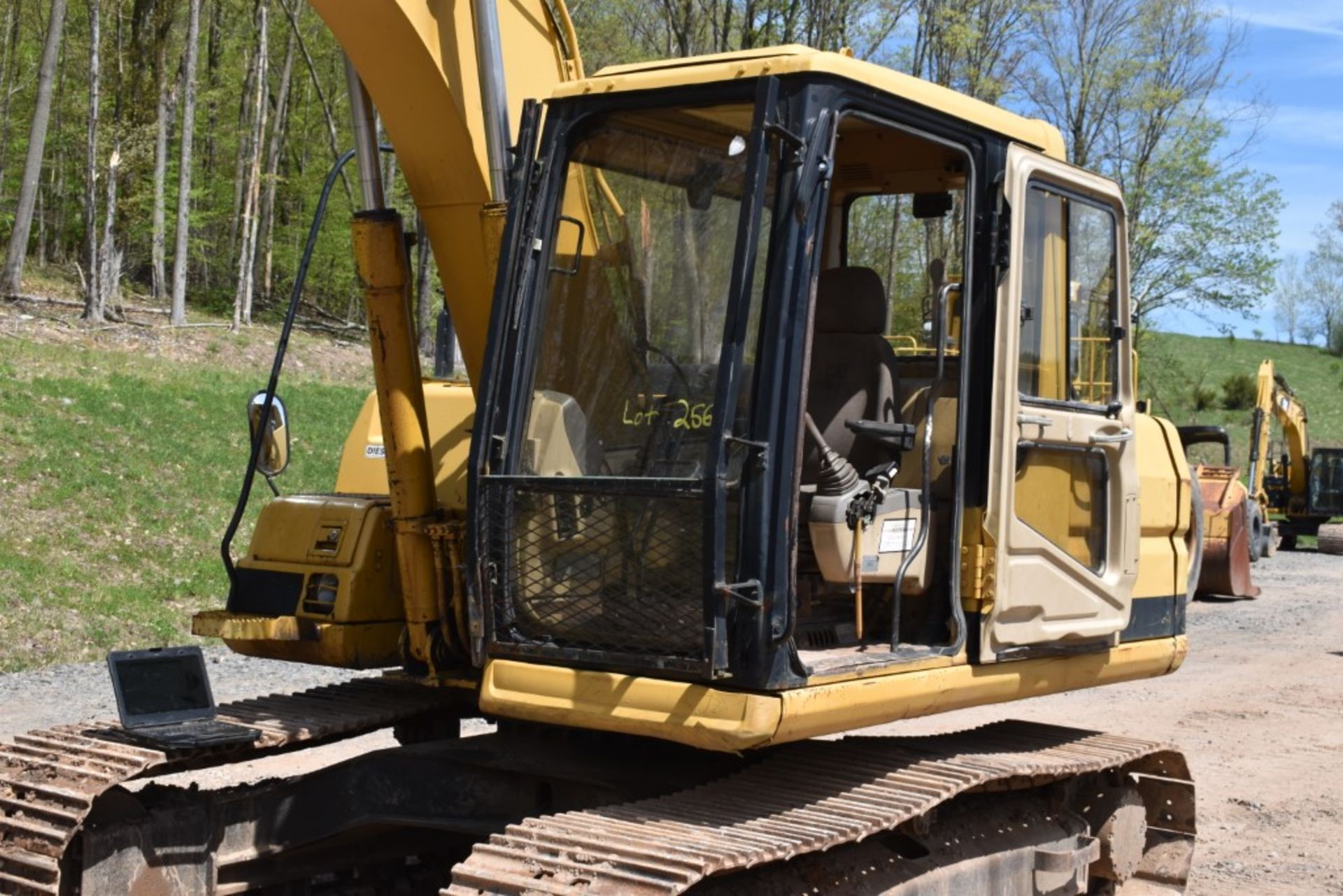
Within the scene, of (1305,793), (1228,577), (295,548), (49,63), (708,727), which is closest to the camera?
(708,727)

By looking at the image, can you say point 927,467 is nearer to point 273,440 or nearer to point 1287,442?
point 273,440

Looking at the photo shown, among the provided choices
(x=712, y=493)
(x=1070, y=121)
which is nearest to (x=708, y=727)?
(x=712, y=493)

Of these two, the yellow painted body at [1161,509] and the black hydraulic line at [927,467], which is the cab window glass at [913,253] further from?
the yellow painted body at [1161,509]

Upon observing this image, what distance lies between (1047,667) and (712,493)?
1728 millimetres

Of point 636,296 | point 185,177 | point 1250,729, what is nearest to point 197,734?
point 636,296

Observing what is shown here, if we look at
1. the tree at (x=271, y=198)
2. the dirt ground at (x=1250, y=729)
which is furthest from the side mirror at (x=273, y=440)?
the tree at (x=271, y=198)

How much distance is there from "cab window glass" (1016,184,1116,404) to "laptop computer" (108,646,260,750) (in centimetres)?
269

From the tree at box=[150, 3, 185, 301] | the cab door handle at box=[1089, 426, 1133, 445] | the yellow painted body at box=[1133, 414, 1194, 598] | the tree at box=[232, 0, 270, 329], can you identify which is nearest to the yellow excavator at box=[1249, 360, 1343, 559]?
the tree at box=[232, 0, 270, 329]

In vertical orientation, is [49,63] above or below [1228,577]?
above

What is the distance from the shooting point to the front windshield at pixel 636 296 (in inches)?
171

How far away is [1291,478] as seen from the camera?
96.7 feet

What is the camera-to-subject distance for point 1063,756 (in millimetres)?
5559

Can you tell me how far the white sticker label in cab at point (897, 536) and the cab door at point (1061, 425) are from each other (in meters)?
0.23

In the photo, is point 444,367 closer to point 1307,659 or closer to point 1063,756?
point 1063,756
